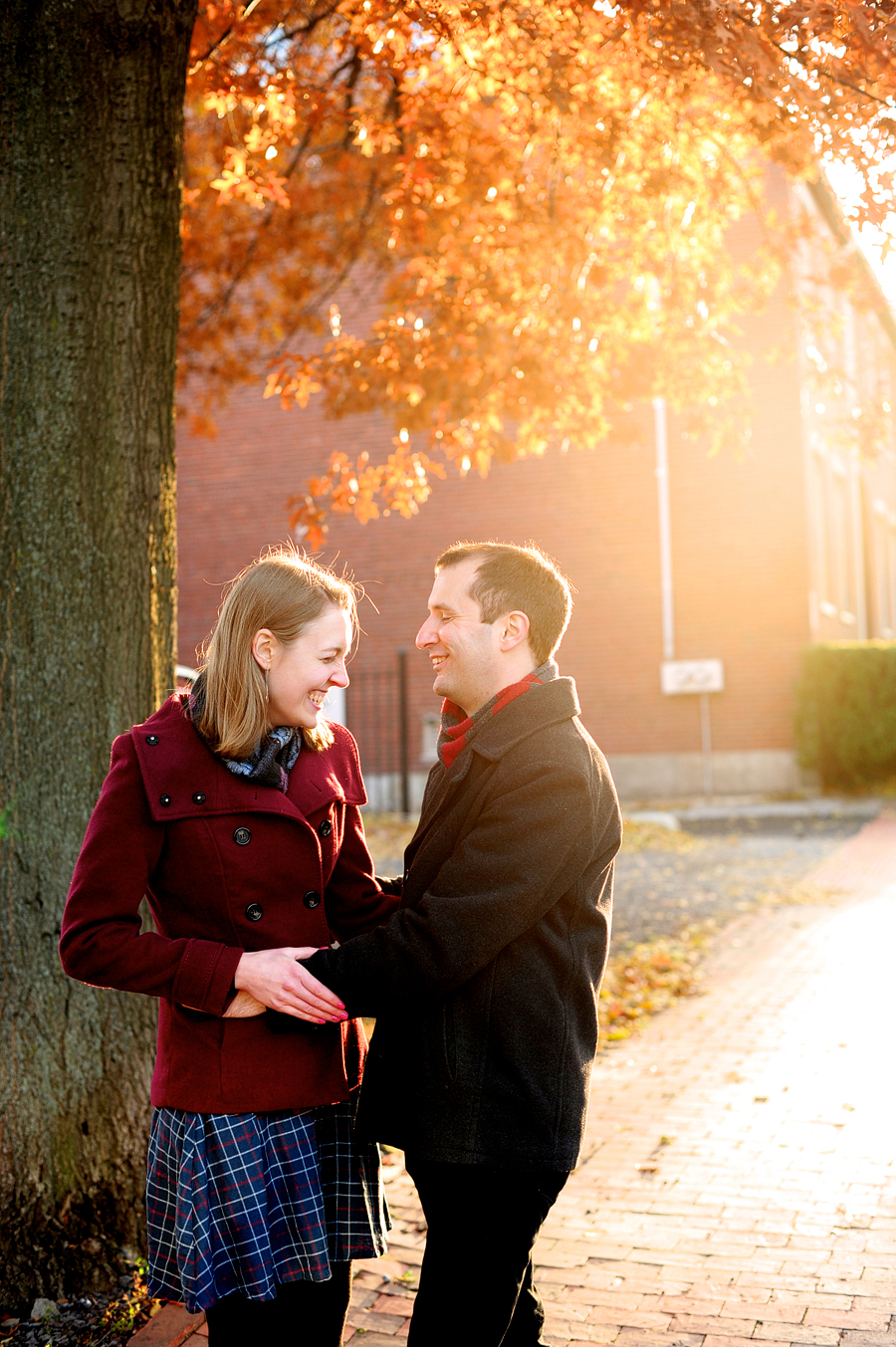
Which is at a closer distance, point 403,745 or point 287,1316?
point 287,1316

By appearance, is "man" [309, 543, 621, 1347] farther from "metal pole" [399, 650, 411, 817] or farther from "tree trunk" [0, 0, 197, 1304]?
"metal pole" [399, 650, 411, 817]

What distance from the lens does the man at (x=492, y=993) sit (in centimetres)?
232

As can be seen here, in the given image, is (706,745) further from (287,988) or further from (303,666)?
(287,988)

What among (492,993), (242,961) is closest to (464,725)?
(492,993)

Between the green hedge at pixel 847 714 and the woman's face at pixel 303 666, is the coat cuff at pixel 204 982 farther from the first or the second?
the green hedge at pixel 847 714

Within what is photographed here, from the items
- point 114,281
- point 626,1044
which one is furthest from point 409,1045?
point 626,1044

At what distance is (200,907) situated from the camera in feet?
8.10

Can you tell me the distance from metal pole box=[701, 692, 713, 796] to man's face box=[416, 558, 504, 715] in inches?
624

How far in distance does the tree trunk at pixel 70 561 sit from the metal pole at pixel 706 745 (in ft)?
49.4

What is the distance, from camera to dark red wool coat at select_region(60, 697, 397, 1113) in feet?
7.69

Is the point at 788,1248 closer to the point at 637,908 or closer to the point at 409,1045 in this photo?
the point at 409,1045

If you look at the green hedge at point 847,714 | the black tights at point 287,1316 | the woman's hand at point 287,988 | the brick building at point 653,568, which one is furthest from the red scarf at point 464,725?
the green hedge at point 847,714

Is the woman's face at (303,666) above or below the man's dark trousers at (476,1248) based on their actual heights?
above

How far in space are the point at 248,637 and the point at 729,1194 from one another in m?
2.86
